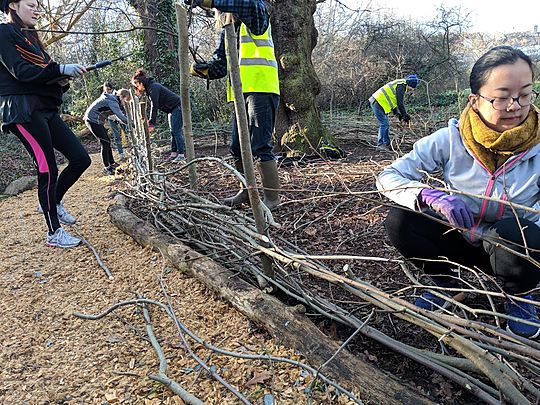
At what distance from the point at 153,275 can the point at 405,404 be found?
1.64 meters

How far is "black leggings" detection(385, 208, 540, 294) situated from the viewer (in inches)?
65.3

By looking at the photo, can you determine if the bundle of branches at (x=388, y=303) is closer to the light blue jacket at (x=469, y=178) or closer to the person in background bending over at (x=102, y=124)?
the light blue jacket at (x=469, y=178)

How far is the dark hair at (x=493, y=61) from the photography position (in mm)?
1589

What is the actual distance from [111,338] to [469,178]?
1.69 meters

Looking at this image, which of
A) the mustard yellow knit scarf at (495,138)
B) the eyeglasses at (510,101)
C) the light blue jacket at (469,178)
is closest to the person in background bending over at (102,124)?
the light blue jacket at (469,178)

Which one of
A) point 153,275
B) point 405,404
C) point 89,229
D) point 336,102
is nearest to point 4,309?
point 153,275

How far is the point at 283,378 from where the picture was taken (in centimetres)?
163

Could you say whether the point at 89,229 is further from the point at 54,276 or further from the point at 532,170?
the point at 532,170

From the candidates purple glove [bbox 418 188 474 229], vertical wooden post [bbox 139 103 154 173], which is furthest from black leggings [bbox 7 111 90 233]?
purple glove [bbox 418 188 474 229]

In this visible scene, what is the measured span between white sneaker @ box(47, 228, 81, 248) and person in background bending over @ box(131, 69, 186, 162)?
3.32m

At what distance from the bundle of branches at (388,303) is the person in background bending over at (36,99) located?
0.66 meters

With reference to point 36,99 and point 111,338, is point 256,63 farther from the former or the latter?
point 111,338

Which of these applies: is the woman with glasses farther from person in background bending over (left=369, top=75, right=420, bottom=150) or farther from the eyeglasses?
person in background bending over (left=369, top=75, right=420, bottom=150)

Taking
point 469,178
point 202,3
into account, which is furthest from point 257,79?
point 469,178
